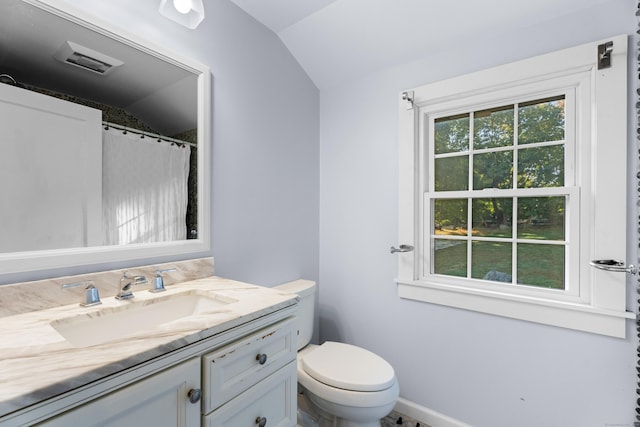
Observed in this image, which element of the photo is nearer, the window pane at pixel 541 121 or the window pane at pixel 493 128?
the window pane at pixel 541 121

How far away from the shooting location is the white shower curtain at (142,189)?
1.15m

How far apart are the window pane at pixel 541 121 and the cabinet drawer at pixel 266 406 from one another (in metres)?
1.52

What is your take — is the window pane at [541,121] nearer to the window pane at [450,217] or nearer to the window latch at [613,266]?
the window pane at [450,217]

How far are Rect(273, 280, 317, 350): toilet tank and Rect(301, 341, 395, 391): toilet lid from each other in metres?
0.12

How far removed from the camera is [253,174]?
1689mm

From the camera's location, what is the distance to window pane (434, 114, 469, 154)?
5.58 ft

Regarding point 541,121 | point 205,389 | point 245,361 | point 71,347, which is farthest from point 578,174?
point 71,347

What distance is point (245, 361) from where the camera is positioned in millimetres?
939

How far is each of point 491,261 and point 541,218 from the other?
314 millimetres

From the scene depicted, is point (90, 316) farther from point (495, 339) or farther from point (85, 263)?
point (495, 339)

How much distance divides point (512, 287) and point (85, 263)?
6.06 ft

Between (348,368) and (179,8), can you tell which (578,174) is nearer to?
(348,368)

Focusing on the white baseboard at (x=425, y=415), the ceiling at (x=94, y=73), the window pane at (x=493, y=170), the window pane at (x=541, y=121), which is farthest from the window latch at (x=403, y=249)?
the ceiling at (x=94, y=73)

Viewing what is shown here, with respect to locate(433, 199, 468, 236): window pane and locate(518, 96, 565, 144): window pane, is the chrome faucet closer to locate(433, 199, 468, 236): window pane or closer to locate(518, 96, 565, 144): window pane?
locate(433, 199, 468, 236): window pane
